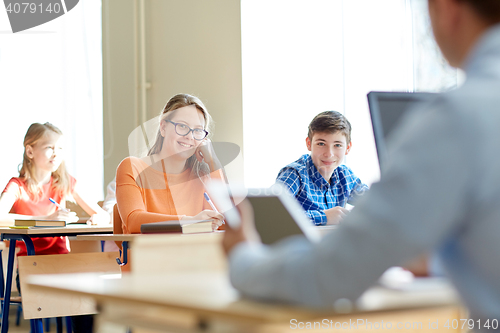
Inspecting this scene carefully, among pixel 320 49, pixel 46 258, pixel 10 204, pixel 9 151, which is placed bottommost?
pixel 46 258

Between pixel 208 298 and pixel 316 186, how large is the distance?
1.88 m

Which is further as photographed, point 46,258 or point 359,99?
point 359,99

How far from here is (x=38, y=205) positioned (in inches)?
134

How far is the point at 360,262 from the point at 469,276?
A: 0.12 m

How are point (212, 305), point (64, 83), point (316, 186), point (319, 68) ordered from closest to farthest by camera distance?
point (212, 305)
point (316, 186)
point (319, 68)
point (64, 83)

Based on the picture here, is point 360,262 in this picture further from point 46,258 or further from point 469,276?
point 46,258

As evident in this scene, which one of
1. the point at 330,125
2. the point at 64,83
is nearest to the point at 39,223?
the point at 330,125

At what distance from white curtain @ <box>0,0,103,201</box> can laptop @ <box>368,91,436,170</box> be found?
417 centimetres

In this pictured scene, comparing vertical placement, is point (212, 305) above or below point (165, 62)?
below

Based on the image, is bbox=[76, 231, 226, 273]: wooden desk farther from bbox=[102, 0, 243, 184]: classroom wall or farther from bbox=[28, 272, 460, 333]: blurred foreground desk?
bbox=[102, 0, 243, 184]: classroom wall

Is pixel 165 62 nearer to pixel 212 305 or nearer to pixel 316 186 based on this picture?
pixel 316 186

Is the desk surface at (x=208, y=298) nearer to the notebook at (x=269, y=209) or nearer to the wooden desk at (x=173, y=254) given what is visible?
the notebook at (x=269, y=209)

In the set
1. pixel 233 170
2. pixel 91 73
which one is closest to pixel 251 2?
pixel 91 73

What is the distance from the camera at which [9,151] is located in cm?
488
